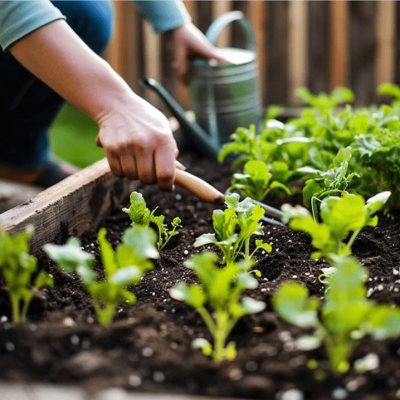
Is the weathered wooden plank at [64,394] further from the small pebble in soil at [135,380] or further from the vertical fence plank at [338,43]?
the vertical fence plank at [338,43]

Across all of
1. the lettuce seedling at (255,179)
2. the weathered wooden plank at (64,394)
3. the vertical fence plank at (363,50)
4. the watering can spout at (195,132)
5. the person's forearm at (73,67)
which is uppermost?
the person's forearm at (73,67)

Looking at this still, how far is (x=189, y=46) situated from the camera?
2646mm

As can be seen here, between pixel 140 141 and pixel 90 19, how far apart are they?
0.99 meters

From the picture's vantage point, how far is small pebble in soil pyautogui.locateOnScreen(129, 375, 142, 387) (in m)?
0.97

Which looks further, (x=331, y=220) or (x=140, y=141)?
(x=140, y=141)

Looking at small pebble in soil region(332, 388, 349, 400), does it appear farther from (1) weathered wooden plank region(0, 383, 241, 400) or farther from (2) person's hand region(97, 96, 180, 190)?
(2) person's hand region(97, 96, 180, 190)

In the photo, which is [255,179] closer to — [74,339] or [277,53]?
[74,339]

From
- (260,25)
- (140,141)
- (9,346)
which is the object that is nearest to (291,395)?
(9,346)

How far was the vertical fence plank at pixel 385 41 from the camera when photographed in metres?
4.59

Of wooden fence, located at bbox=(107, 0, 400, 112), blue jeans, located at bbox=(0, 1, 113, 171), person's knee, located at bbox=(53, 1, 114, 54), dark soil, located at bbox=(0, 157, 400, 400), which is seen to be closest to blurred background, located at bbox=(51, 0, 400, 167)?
wooden fence, located at bbox=(107, 0, 400, 112)

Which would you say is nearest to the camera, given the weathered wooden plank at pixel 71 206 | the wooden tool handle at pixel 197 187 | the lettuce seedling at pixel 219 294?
the lettuce seedling at pixel 219 294

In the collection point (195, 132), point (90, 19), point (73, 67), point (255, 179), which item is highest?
point (73, 67)

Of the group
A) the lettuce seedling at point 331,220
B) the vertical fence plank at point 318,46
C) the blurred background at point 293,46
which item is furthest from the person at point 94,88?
the vertical fence plank at point 318,46

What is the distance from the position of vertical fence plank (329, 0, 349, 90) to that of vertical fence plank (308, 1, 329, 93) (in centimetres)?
5
